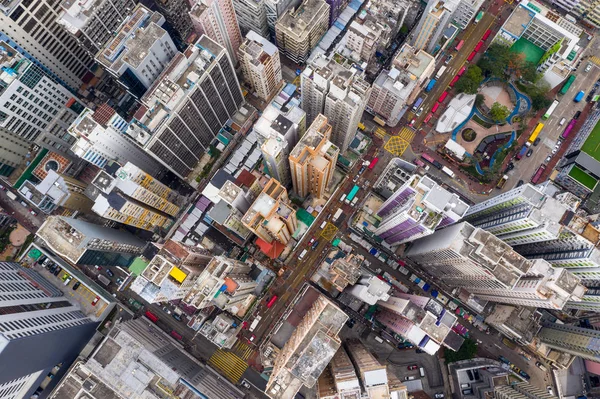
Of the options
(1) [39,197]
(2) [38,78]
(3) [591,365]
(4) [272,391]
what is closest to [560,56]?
(3) [591,365]

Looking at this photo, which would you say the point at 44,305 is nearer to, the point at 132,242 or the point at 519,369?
the point at 132,242

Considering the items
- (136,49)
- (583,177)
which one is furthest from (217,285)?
(583,177)

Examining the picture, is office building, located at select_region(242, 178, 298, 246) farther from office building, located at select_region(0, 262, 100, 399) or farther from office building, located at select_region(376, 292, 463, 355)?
office building, located at select_region(0, 262, 100, 399)

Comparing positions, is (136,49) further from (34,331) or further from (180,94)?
(34,331)

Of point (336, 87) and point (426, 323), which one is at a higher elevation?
point (336, 87)

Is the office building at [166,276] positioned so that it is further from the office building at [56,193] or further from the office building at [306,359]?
the office building at [56,193]
